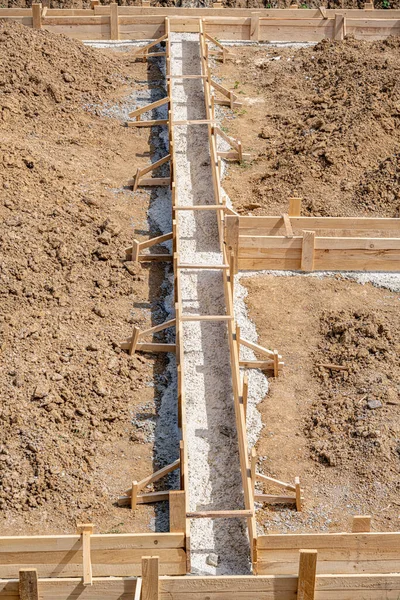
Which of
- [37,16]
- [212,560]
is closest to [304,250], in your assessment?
[212,560]

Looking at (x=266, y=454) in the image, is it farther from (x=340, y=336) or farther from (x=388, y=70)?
(x=388, y=70)

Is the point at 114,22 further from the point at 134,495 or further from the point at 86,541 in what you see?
the point at 86,541

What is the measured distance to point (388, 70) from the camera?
831 inches

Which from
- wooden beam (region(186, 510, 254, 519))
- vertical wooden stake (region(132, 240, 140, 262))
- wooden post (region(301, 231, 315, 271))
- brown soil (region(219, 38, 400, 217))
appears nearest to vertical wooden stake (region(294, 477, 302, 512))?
wooden beam (region(186, 510, 254, 519))

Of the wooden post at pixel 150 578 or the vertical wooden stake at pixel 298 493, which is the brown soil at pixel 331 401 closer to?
the vertical wooden stake at pixel 298 493

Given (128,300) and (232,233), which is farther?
(232,233)

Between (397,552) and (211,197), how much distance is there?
909cm

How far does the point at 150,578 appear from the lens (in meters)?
8.86

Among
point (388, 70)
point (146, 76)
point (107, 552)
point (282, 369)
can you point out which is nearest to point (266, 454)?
point (282, 369)

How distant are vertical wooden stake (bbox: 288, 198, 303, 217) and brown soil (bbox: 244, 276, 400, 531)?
1.23 metres

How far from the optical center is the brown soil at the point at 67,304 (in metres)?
11.2

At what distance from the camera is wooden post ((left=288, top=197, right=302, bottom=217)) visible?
627 inches

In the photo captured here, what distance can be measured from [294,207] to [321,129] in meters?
3.60

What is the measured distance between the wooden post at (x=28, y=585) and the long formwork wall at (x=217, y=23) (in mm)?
17941
